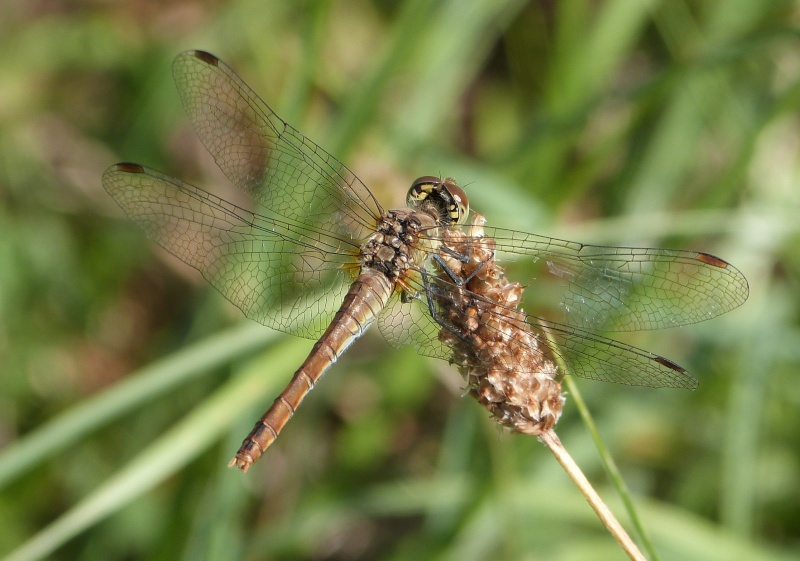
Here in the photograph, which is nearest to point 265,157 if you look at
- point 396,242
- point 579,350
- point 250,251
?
point 250,251

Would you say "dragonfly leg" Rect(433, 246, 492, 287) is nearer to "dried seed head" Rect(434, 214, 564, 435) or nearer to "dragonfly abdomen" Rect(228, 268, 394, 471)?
"dried seed head" Rect(434, 214, 564, 435)

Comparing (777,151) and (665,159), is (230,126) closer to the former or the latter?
(665,159)

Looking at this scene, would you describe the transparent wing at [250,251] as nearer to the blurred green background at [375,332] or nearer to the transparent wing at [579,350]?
the blurred green background at [375,332]

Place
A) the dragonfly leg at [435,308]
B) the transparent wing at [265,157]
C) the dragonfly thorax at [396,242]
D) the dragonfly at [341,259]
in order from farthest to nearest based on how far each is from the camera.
A: 1. the transparent wing at [265,157]
2. the dragonfly thorax at [396,242]
3. the dragonfly at [341,259]
4. the dragonfly leg at [435,308]

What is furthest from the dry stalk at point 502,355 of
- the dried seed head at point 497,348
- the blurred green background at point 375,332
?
the blurred green background at point 375,332

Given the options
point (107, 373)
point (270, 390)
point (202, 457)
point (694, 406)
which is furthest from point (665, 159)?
point (107, 373)

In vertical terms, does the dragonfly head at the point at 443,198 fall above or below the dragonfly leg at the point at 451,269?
above
